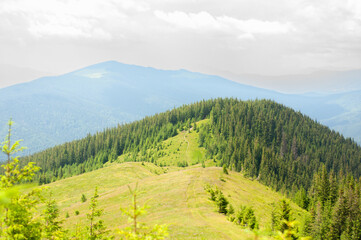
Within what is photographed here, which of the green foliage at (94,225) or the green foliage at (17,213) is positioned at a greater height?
the green foliage at (17,213)

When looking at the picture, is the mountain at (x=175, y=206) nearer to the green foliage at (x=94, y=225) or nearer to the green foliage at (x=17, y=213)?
the green foliage at (x=17, y=213)

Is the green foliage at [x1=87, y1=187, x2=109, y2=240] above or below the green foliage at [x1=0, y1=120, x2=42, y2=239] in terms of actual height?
below

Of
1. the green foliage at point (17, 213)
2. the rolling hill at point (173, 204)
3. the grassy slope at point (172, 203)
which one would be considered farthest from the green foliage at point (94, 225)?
the green foliage at point (17, 213)

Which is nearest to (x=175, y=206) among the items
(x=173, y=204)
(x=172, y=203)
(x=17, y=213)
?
(x=173, y=204)

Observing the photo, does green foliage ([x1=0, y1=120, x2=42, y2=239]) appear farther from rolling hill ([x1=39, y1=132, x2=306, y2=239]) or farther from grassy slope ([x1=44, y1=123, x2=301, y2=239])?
grassy slope ([x1=44, y1=123, x2=301, y2=239])

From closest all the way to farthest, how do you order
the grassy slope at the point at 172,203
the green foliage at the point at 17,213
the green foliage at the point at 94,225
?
the green foliage at the point at 17,213 < the green foliage at the point at 94,225 < the grassy slope at the point at 172,203

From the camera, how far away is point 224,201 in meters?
52.6

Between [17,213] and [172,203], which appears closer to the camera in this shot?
[17,213]

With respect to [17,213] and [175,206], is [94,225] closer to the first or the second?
[17,213]

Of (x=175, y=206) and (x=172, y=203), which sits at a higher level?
(x=172, y=203)

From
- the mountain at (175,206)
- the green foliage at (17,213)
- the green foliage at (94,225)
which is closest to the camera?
the green foliage at (17,213)

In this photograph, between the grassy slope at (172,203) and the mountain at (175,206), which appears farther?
the grassy slope at (172,203)

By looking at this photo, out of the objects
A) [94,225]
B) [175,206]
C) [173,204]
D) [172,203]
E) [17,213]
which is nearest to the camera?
[17,213]

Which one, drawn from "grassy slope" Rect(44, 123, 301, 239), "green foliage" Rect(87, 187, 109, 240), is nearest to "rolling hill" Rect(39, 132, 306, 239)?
"grassy slope" Rect(44, 123, 301, 239)
